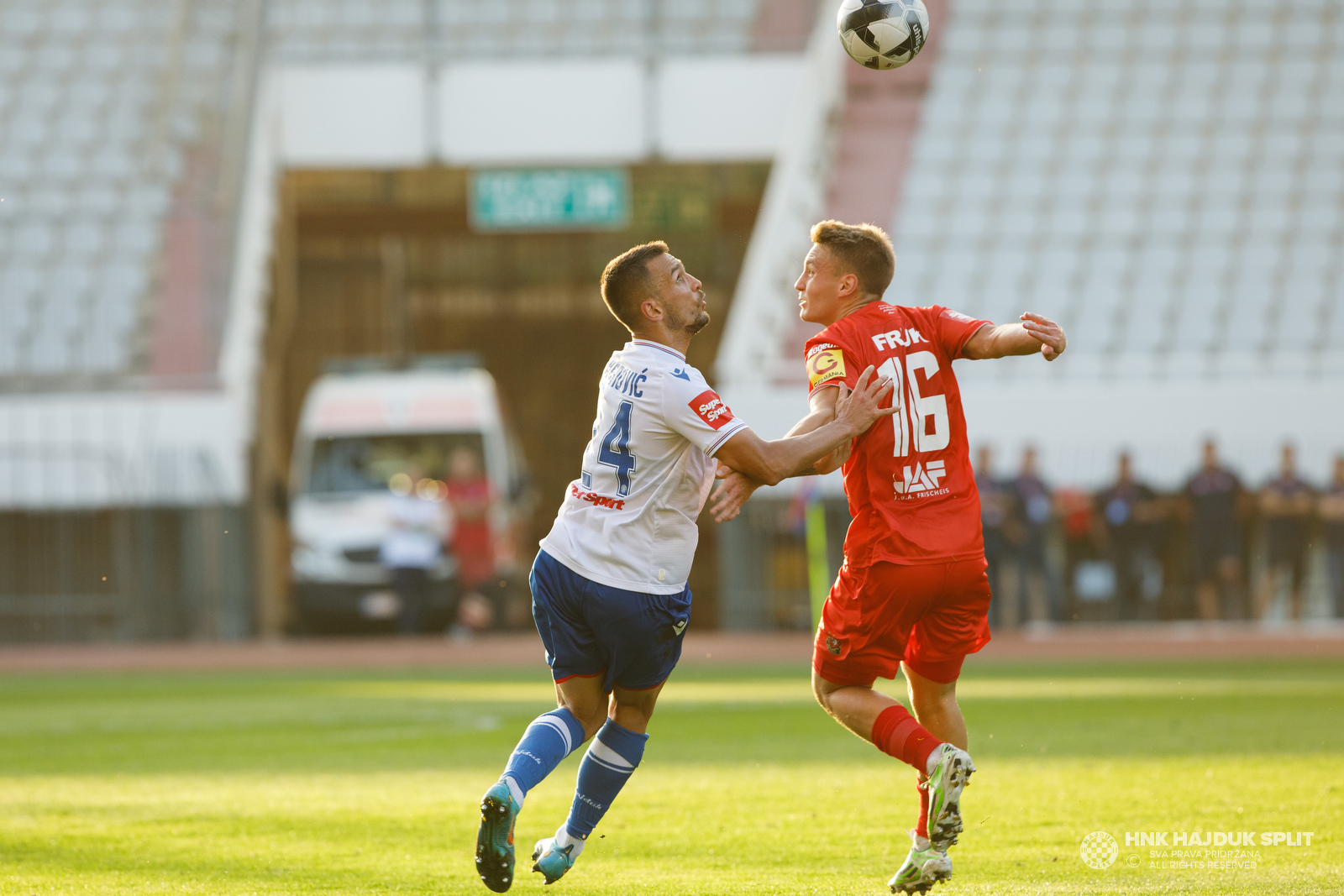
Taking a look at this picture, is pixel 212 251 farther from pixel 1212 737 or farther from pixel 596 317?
pixel 1212 737

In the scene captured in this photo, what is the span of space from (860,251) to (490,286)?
2340cm

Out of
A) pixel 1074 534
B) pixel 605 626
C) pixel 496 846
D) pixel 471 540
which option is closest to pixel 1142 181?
pixel 1074 534

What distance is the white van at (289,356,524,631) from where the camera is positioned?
61.1 feet

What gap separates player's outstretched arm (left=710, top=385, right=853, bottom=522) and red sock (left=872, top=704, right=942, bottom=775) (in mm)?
716

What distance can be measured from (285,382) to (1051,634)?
13821 mm

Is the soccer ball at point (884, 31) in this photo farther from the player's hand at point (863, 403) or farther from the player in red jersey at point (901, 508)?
the player's hand at point (863, 403)

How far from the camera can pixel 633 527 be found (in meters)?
4.81

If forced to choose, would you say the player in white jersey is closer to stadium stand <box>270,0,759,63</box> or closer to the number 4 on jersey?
the number 4 on jersey

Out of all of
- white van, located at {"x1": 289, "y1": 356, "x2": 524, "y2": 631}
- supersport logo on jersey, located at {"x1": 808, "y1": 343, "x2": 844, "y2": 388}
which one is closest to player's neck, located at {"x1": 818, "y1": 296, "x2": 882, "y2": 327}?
supersport logo on jersey, located at {"x1": 808, "y1": 343, "x2": 844, "y2": 388}

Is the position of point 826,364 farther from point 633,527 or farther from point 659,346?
point 633,527

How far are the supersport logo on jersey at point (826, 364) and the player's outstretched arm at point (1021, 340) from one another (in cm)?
42

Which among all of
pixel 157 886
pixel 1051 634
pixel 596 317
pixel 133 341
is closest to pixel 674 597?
pixel 157 886

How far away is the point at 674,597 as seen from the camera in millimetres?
4852

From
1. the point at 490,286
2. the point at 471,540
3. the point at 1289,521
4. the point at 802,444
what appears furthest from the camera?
the point at 490,286
